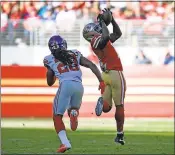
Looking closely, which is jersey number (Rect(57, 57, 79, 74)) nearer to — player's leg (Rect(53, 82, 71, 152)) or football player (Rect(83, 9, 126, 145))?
player's leg (Rect(53, 82, 71, 152))

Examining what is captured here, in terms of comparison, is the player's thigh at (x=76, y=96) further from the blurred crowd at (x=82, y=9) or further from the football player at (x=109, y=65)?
the blurred crowd at (x=82, y=9)

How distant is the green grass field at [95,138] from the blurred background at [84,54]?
73 cm

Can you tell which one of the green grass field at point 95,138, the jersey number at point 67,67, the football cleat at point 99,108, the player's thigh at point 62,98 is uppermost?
the jersey number at point 67,67

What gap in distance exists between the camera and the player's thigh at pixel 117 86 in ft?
34.4

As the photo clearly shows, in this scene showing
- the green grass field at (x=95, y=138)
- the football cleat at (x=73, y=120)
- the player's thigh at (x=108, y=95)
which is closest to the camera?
the football cleat at (x=73, y=120)

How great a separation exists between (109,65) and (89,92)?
31.0ft

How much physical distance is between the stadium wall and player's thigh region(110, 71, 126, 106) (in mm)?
8914

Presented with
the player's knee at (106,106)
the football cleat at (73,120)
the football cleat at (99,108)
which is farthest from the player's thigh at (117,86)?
the football cleat at (73,120)

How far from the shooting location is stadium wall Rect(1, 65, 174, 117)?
19.6 meters

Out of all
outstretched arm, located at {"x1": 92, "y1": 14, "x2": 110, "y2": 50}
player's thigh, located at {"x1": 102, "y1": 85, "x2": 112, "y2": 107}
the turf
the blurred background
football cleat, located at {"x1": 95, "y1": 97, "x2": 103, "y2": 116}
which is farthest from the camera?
the blurred background

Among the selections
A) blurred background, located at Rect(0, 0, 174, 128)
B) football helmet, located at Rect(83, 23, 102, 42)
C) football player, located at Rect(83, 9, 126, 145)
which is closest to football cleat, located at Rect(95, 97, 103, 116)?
football player, located at Rect(83, 9, 126, 145)

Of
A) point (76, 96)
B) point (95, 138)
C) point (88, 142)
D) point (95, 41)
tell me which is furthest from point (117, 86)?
point (95, 138)

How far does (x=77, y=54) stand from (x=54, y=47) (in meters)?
0.38

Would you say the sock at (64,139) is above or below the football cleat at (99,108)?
below
